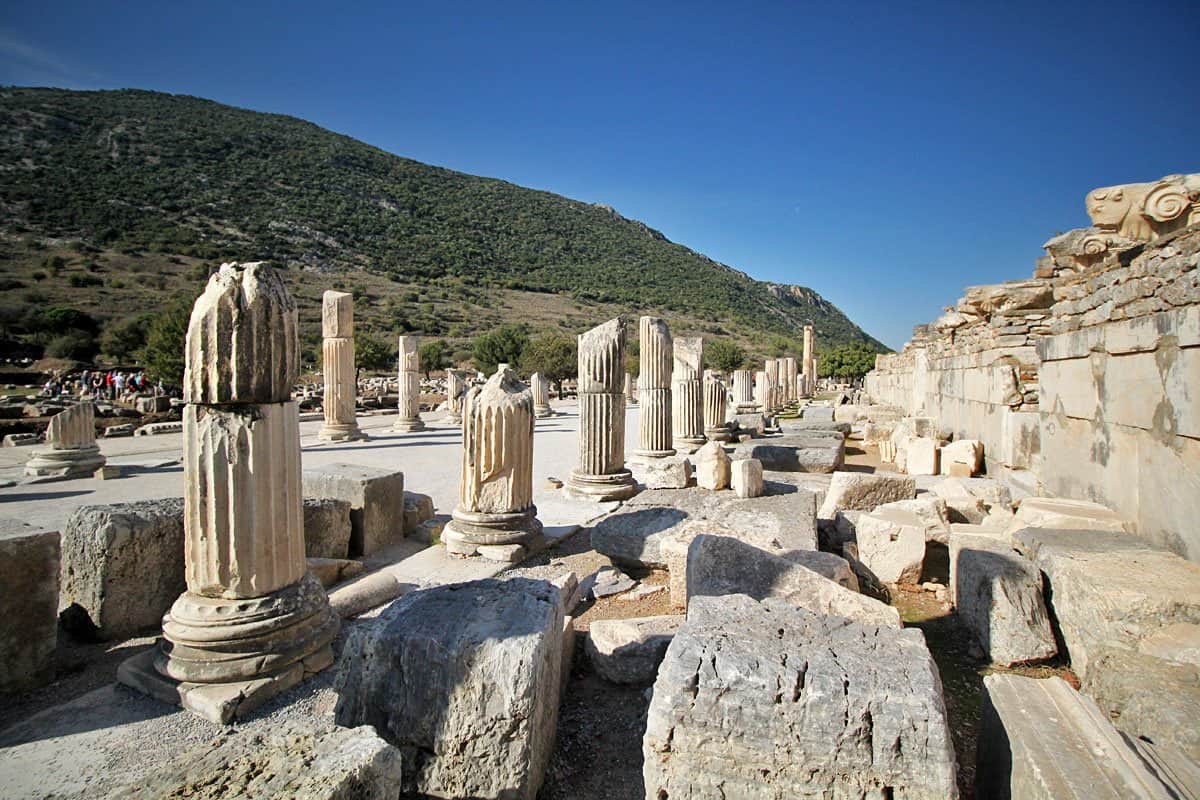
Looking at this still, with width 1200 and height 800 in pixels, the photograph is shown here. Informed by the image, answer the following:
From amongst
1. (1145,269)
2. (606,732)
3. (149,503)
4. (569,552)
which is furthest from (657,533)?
(1145,269)

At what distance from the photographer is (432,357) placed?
44.2 m

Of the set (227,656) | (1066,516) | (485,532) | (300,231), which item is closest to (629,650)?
(227,656)

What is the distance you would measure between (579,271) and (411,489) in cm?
7937

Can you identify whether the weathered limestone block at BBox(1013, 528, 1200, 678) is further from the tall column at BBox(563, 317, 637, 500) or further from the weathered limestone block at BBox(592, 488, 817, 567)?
the tall column at BBox(563, 317, 637, 500)

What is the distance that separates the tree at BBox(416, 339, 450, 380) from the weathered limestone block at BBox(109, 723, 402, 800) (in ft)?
139

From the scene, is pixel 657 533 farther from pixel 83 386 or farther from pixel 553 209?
pixel 553 209

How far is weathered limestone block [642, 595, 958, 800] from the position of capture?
2.12 m

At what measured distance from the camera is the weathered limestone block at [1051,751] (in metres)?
1.99

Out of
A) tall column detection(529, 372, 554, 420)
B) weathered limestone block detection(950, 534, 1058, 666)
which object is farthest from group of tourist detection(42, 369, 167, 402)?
weathered limestone block detection(950, 534, 1058, 666)

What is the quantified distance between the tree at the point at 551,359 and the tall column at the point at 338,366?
20980 millimetres

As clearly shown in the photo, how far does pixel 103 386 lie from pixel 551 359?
859 inches

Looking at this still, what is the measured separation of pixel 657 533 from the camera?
5785 mm

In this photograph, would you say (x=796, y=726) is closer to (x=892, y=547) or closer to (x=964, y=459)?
(x=892, y=547)

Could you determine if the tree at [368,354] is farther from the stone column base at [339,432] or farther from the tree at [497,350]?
the stone column base at [339,432]
